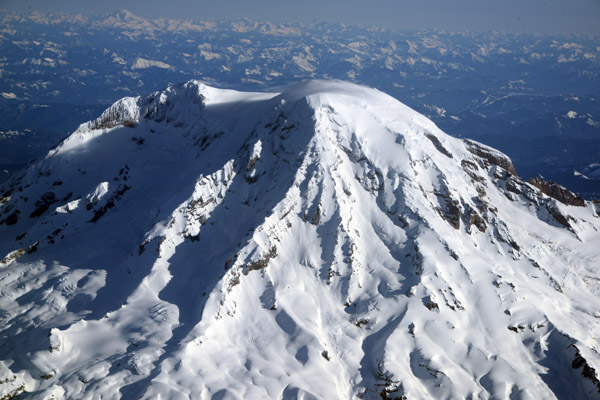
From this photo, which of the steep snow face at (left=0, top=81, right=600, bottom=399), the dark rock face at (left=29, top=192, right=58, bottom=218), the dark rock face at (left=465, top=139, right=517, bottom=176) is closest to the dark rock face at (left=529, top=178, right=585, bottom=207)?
the steep snow face at (left=0, top=81, right=600, bottom=399)

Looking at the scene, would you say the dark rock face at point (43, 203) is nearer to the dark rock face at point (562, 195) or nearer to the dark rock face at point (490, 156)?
the dark rock face at point (490, 156)

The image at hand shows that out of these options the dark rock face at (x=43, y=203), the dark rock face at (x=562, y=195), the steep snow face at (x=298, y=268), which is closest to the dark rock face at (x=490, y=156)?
the steep snow face at (x=298, y=268)

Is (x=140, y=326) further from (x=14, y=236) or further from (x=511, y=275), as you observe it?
(x=511, y=275)

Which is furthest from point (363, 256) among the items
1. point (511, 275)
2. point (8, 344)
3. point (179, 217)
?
point (8, 344)

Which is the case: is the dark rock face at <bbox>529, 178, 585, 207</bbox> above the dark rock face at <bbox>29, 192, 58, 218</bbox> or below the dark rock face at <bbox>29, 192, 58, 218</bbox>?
above

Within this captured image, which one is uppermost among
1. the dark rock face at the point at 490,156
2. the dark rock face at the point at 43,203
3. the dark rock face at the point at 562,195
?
the dark rock face at the point at 490,156

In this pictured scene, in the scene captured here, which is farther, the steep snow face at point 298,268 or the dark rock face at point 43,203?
the dark rock face at point 43,203

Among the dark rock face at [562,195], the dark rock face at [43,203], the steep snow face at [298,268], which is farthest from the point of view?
the dark rock face at [562,195]

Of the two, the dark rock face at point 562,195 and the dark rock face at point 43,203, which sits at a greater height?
the dark rock face at point 562,195

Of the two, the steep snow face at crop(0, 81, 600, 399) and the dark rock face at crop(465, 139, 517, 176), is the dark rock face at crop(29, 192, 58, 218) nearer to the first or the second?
the steep snow face at crop(0, 81, 600, 399)
